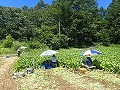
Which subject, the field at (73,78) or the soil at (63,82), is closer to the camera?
the soil at (63,82)

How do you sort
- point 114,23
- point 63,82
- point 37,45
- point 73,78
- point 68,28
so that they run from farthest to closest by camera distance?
point 114,23, point 68,28, point 37,45, point 73,78, point 63,82

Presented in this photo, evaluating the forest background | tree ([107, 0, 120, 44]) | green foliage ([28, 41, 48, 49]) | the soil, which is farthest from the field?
tree ([107, 0, 120, 44])

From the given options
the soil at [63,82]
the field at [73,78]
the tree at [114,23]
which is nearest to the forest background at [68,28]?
the tree at [114,23]

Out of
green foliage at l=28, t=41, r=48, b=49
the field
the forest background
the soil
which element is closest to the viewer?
the soil

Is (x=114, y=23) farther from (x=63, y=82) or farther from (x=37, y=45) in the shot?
(x=63, y=82)

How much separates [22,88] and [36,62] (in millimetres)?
6974

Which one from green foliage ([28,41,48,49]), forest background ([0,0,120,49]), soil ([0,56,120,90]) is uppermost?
forest background ([0,0,120,49])

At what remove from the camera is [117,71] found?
16.2 meters

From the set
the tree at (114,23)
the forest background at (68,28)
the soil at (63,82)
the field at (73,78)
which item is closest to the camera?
the soil at (63,82)

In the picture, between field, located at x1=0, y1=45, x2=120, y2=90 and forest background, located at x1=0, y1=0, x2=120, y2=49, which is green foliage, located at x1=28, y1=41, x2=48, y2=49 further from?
field, located at x1=0, y1=45, x2=120, y2=90

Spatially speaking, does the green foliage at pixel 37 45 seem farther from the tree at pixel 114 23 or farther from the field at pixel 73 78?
the field at pixel 73 78

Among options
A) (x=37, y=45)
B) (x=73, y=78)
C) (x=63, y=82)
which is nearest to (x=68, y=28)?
(x=37, y=45)

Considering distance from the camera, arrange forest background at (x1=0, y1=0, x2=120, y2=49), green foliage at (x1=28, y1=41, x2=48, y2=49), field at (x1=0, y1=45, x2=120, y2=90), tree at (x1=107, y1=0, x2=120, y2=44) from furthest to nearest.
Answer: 1. tree at (x1=107, y1=0, x2=120, y2=44)
2. forest background at (x1=0, y1=0, x2=120, y2=49)
3. green foliage at (x1=28, y1=41, x2=48, y2=49)
4. field at (x1=0, y1=45, x2=120, y2=90)

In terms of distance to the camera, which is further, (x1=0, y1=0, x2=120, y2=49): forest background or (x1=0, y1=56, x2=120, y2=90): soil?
(x1=0, y1=0, x2=120, y2=49): forest background
